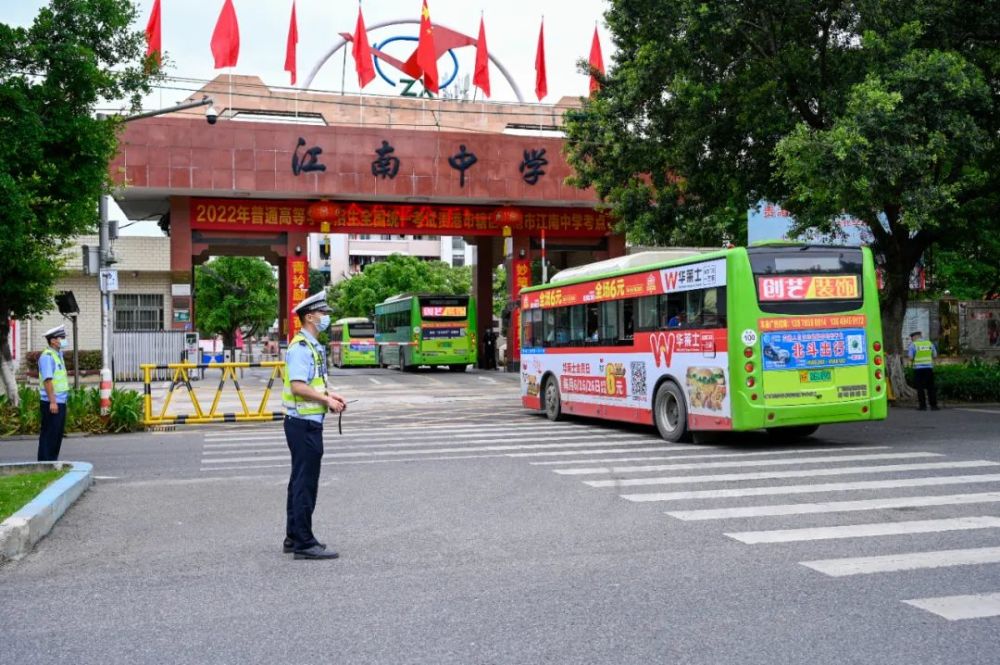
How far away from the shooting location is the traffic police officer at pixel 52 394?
12.4m

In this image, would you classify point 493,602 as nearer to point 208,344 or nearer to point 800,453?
point 800,453

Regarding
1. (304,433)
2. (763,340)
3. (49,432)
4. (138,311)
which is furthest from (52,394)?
(138,311)

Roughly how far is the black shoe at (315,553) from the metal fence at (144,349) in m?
29.8

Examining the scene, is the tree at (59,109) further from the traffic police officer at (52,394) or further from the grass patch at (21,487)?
the grass patch at (21,487)

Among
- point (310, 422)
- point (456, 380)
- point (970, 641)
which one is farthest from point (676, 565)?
point (456, 380)

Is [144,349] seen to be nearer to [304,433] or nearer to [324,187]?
[324,187]

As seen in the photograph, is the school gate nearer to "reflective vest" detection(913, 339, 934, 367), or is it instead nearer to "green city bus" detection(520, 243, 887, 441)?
"reflective vest" detection(913, 339, 934, 367)

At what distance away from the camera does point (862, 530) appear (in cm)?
803

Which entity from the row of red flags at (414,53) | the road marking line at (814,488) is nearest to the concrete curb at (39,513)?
the road marking line at (814,488)

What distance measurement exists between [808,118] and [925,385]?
6.04 m

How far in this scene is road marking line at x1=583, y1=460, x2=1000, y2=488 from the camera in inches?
437

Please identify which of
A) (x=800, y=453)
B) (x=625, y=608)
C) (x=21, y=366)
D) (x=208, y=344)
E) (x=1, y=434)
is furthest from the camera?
(x=208, y=344)

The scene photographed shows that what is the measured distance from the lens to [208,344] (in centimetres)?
4878

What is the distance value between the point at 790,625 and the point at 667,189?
18.0 meters
